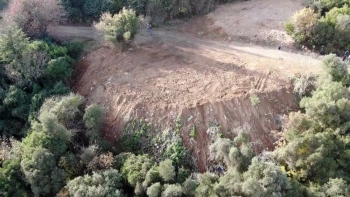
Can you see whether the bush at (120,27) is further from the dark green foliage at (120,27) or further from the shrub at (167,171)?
the shrub at (167,171)

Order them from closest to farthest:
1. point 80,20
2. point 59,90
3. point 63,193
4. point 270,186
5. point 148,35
→ point 270,186 < point 63,193 < point 59,90 < point 148,35 < point 80,20

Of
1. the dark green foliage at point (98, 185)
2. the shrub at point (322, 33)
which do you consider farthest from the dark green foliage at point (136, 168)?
the shrub at point (322, 33)

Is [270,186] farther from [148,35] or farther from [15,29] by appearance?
[15,29]

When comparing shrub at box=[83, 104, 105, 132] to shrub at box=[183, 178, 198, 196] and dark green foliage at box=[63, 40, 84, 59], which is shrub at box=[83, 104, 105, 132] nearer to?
shrub at box=[183, 178, 198, 196]

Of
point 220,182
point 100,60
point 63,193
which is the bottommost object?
point 63,193

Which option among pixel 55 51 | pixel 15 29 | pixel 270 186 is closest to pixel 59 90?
pixel 55 51

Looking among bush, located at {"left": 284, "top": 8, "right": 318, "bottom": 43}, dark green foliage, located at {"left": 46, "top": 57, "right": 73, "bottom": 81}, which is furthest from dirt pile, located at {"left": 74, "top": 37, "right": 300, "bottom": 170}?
bush, located at {"left": 284, "top": 8, "right": 318, "bottom": 43}

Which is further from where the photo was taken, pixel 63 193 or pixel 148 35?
pixel 148 35

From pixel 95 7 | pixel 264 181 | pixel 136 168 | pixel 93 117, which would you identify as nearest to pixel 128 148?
pixel 136 168
